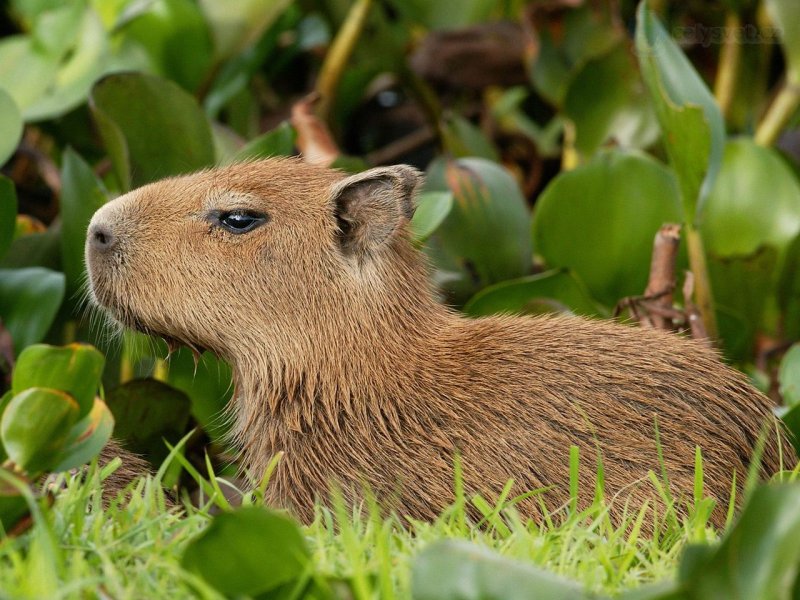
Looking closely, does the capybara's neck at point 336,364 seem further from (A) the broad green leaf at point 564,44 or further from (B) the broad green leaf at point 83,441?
(A) the broad green leaf at point 564,44

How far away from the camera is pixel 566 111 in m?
5.05

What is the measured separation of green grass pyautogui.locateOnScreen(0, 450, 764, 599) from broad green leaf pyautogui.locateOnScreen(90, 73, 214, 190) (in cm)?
166

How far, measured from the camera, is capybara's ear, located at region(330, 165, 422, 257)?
303 cm

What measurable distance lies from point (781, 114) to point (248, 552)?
12.0ft

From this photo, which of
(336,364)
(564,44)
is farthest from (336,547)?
(564,44)

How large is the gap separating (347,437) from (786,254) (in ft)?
7.14

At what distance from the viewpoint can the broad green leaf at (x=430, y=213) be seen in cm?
365

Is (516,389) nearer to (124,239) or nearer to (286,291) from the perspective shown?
(286,291)

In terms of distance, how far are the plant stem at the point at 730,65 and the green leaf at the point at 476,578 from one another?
408 cm

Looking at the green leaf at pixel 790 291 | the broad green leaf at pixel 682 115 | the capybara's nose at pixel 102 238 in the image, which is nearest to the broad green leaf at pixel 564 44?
the green leaf at pixel 790 291

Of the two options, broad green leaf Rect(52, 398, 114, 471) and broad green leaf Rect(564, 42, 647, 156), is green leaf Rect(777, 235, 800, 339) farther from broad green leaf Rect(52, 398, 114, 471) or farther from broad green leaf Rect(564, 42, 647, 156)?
broad green leaf Rect(52, 398, 114, 471)

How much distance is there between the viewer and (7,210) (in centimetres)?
366

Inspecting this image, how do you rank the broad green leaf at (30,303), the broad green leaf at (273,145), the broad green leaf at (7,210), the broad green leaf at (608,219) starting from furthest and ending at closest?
the broad green leaf at (608,219)
the broad green leaf at (273,145)
the broad green leaf at (30,303)
the broad green leaf at (7,210)

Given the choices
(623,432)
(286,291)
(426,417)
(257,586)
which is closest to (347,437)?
(426,417)
